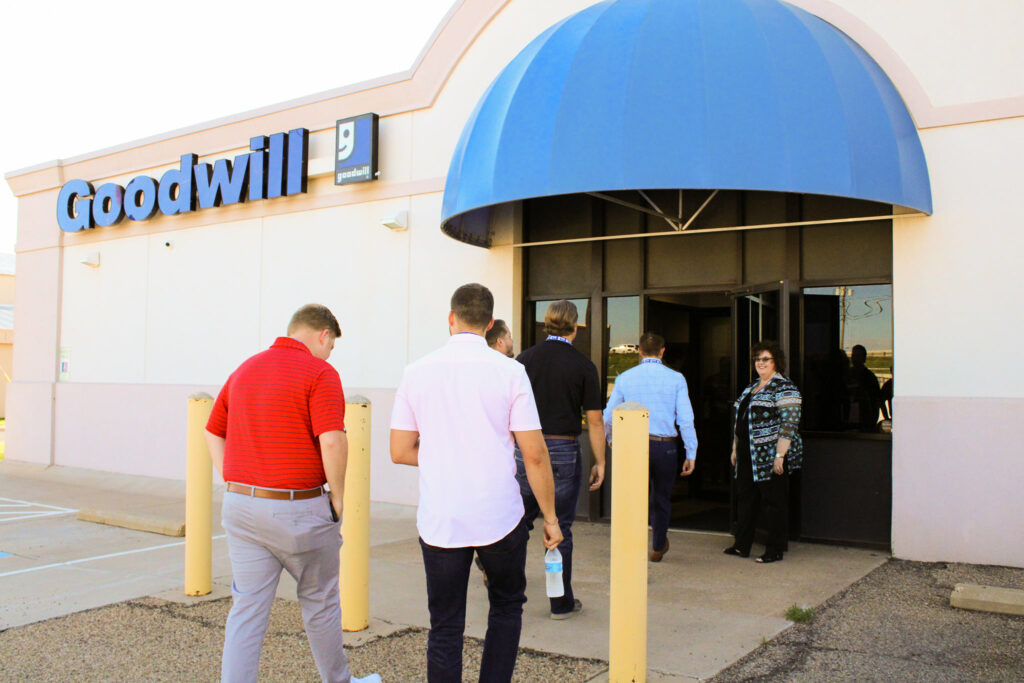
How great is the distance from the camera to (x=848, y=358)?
25.7 ft

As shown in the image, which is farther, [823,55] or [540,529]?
[540,529]

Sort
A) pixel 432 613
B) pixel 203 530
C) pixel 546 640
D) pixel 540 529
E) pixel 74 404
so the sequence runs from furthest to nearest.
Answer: pixel 74 404 → pixel 540 529 → pixel 203 530 → pixel 546 640 → pixel 432 613

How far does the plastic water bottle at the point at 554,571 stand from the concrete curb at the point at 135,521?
5432 millimetres

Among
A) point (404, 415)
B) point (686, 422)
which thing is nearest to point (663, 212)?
point (686, 422)

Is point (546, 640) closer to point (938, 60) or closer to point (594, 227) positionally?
point (594, 227)

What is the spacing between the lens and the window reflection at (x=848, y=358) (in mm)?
7637

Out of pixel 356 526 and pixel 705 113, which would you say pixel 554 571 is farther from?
pixel 705 113

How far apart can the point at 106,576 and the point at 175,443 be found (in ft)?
20.3

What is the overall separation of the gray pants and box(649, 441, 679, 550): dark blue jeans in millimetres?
3751

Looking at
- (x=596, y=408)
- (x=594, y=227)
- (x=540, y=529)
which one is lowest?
(x=540, y=529)

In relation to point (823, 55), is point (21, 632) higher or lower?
lower

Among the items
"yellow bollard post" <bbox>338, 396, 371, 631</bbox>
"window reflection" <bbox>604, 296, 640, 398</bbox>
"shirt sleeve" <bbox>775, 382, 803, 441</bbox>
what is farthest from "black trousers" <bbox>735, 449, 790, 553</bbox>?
"yellow bollard post" <bbox>338, 396, 371, 631</bbox>

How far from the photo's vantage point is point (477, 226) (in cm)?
925

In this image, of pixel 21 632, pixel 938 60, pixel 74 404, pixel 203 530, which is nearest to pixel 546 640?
pixel 203 530
